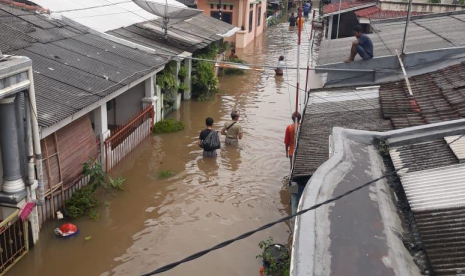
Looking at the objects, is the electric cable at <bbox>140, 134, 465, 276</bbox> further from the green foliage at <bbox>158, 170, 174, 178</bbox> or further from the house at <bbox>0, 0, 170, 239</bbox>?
the green foliage at <bbox>158, 170, 174, 178</bbox>

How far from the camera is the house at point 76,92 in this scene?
9.08 m

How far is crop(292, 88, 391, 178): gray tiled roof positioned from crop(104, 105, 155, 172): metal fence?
194 inches

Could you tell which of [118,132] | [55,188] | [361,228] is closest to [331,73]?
[118,132]

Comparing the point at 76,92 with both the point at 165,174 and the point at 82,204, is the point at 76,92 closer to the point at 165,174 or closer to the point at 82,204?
the point at 82,204

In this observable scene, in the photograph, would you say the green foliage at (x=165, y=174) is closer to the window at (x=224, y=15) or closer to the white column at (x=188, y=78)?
the white column at (x=188, y=78)

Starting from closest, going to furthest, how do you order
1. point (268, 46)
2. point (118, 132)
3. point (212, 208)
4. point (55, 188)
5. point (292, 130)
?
1. point (55, 188)
2. point (212, 208)
3. point (292, 130)
4. point (118, 132)
5. point (268, 46)

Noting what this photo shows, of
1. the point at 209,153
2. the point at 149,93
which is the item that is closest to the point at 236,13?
the point at 149,93

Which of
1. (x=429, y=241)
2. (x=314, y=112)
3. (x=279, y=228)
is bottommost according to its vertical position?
(x=279, y=228)

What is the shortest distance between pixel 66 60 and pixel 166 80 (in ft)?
15.3

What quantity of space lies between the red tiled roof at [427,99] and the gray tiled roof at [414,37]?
1.51m

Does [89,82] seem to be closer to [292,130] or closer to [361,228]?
[292,130]

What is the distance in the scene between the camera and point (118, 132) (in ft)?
39.7

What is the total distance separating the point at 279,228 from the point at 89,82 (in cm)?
537

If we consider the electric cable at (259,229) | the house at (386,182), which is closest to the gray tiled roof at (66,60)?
the house at (386,182)
